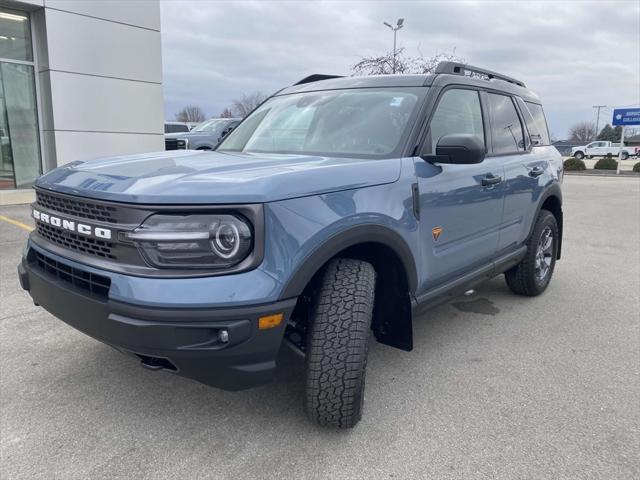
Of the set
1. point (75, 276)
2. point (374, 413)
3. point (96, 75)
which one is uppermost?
point (96, 75)

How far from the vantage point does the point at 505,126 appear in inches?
159

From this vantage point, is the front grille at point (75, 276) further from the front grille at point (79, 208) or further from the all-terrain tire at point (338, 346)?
the all-terrain tire at point (338, 346)

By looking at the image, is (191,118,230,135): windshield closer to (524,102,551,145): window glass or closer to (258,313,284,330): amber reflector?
(524,102,551,145): window glass

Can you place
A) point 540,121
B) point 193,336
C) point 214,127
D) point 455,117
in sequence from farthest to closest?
point 214,127 < point 540,121 < point 455,117 < point 193,336

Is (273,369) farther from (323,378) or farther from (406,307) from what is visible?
(406,307)

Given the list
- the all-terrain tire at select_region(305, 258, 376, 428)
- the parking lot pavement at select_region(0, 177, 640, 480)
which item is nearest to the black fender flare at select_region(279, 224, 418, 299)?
the all-terrain tire at select_region(305, 258, 376, 428)

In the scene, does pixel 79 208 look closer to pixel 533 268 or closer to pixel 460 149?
pixel 460 149

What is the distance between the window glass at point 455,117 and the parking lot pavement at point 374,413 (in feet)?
4.72

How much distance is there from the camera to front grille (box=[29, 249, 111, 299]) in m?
2.13

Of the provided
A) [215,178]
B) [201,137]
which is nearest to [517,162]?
[215,178]

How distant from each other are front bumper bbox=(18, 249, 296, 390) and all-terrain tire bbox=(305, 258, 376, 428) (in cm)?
23

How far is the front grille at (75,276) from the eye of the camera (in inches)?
83.7

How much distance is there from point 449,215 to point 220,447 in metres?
1.81

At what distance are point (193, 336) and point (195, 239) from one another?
0.38 meters
